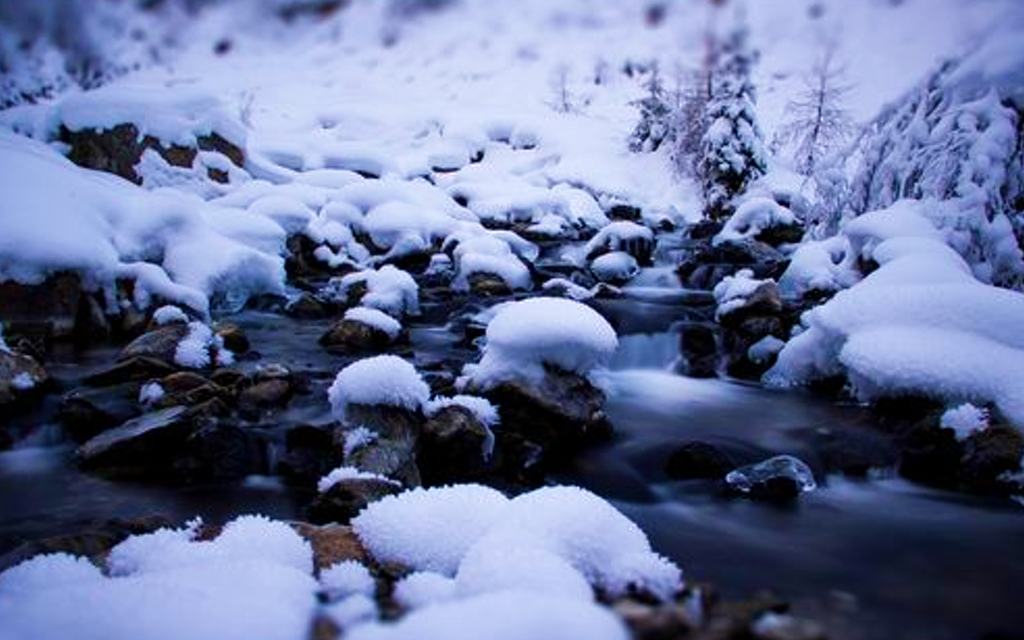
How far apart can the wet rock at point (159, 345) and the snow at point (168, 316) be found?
0.57 metres

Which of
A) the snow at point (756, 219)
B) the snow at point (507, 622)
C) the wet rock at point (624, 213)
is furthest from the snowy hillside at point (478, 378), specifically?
the wet rock at point (624, 213)

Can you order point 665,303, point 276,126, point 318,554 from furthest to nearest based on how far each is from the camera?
1. point 276,126
2. point 665,303
3. point 318,554

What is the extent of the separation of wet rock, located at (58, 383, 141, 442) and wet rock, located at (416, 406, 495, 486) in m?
2.17

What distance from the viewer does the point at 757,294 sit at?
25.5ft

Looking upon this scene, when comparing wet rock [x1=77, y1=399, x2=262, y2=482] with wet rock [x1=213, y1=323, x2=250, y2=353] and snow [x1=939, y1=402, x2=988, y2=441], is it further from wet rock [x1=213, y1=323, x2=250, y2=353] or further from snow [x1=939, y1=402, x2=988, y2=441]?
snow [x1=939, y1=402, x2=988, y2=441]

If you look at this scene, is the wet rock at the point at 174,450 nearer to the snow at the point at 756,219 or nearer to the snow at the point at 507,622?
the snow at the point at 507,622

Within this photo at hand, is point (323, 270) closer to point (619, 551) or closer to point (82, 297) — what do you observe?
point (82, 297)

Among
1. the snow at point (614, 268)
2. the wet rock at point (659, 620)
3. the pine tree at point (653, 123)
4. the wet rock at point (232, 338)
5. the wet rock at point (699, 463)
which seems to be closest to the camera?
the wet rock at point (659, 620)

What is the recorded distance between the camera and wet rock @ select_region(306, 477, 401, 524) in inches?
140

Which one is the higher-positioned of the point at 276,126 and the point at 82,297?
the point at 276,126

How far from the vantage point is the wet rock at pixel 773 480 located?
14.3 ft

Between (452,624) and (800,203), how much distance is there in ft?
49.6

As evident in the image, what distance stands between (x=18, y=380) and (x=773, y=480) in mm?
5275

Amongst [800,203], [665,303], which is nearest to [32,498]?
[665,303]
